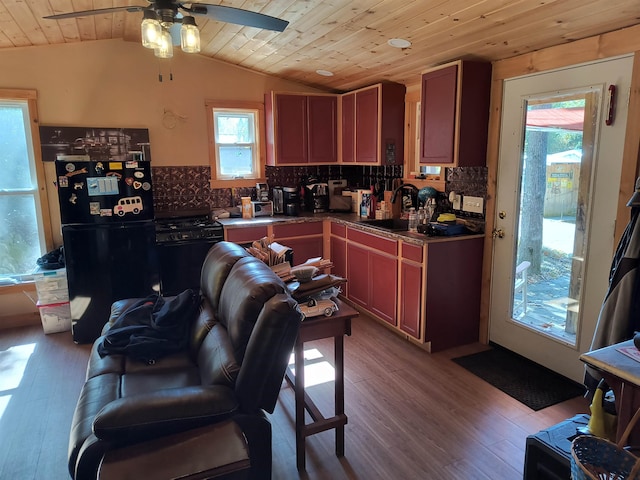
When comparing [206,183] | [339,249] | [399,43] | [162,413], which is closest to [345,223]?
[339,249]

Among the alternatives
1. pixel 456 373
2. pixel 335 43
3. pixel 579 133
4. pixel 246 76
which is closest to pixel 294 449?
pixel 456 373

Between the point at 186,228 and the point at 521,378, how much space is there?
3052 mm

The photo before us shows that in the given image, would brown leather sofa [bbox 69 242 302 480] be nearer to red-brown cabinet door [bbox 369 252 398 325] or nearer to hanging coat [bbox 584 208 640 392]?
hanging coat [bbox 584 208 640 392]

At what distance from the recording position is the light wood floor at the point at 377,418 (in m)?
2.16

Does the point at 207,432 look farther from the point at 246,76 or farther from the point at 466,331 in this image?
the point at 246,76

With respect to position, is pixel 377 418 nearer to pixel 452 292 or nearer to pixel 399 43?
pixel 452 292

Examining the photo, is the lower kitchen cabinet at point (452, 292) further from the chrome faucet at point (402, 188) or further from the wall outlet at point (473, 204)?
the chrome faucet at point (402, 188)

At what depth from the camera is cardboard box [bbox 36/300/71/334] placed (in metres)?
3.75

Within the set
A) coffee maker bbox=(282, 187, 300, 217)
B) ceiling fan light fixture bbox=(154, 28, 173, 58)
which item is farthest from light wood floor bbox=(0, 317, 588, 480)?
ceiling fan light fixture bbox=(154, 28, 173, 58)

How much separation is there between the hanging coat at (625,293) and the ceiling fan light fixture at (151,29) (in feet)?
7.70

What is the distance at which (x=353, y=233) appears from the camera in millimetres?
4156

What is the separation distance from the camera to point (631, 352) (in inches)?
55.7

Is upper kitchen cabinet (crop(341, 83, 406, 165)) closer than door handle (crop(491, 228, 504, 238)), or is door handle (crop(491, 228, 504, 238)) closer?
door handle (crop(491, 228, 504, 238))

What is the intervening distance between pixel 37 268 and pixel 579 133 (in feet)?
14.5
